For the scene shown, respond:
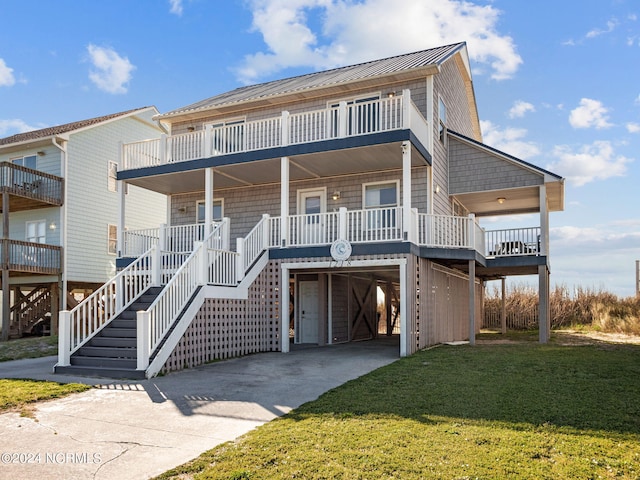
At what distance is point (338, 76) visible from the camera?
63.7 ft

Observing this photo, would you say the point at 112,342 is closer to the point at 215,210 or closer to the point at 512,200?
the point at 215,210

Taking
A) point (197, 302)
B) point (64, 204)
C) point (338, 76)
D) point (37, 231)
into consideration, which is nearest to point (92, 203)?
point (64, 204)

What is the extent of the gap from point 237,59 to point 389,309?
1221cm

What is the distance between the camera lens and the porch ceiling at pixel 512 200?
60.8 feet

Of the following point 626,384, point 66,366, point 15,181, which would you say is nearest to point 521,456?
point 626,384

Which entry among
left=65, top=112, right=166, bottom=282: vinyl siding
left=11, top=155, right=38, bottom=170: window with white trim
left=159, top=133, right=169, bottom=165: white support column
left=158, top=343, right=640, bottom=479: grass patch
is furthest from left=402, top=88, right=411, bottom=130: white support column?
left=11, top=155, right=38, bottom=170: window with white trim

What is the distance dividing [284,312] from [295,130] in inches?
227

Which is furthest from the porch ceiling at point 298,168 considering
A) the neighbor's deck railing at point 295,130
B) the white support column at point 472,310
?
the white support column at point 472,310

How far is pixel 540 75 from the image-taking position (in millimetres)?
18047

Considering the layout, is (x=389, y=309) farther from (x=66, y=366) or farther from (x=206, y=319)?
(x=66, y=366)

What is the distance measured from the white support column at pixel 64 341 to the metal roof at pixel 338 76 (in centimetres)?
984

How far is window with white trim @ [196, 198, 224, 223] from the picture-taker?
1994 centimetres

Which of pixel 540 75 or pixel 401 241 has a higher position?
pixel 540 75

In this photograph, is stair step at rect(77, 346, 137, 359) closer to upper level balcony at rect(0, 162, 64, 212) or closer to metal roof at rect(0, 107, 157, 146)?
upper level balcony at rect(0, 162, 64, 212)
